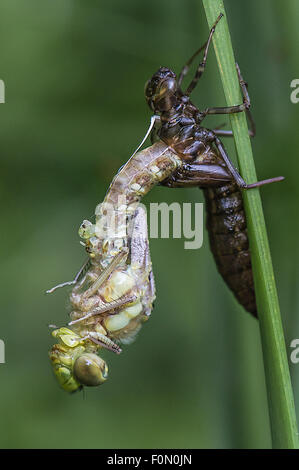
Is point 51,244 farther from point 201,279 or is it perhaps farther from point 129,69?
point 129,69

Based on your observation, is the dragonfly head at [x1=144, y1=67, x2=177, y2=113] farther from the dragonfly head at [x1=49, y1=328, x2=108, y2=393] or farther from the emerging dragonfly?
the dragonfly head at [x1=49, y1=328, x2=108, y2=393]

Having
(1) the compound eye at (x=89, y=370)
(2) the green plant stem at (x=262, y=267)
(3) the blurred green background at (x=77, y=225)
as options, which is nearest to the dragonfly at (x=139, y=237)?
(1) the compound eye at (x=89, y=370)

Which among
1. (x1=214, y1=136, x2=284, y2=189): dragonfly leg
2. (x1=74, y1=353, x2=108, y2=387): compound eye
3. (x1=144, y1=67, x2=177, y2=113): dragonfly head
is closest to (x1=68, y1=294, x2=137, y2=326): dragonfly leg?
(x1=74, y1=353, x2=108, y2=387): compound eye

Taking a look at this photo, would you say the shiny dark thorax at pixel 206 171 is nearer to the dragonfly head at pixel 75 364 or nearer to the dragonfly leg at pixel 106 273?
the dragonfly leg at pixel 106 273

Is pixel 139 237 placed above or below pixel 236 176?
below

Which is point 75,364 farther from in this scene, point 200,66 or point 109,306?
point 200,66

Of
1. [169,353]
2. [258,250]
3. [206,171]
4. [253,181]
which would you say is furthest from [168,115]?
[169,353]

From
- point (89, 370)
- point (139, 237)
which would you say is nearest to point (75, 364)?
point (89, 370)
